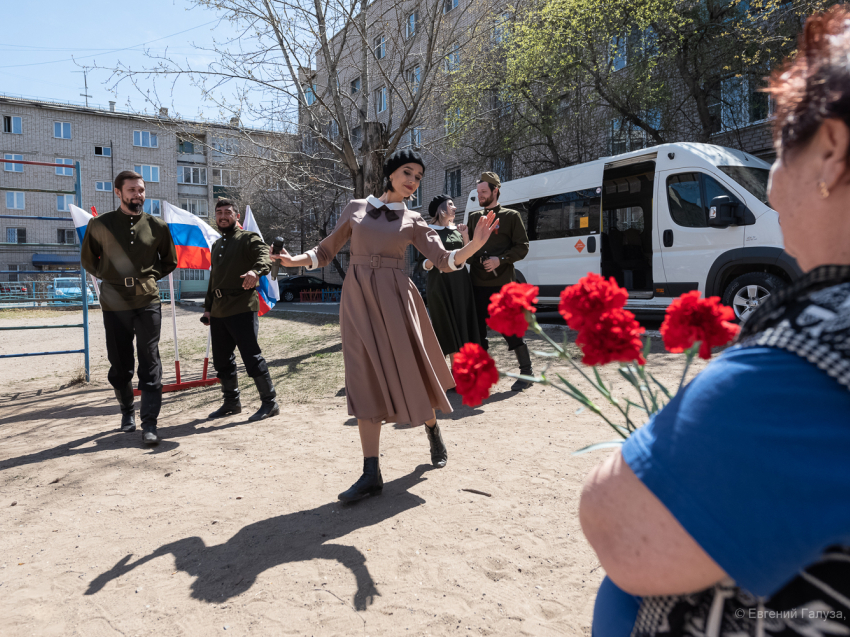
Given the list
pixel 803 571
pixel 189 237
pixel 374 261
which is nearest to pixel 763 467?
pixel 803 571

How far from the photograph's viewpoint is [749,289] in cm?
809

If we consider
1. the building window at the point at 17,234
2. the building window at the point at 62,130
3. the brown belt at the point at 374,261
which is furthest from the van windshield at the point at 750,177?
the building window at the point at 62,130

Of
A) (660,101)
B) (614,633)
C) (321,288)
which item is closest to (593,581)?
(614,633)

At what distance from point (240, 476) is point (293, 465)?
0.38 meters

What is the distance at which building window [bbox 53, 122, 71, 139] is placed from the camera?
140 ft

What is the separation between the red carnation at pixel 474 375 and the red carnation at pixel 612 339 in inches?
9.6

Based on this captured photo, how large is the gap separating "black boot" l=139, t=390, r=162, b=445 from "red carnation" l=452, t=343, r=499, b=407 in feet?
13.6

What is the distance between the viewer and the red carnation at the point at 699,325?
1.24 m

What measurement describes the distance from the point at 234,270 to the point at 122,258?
1023 millimetres

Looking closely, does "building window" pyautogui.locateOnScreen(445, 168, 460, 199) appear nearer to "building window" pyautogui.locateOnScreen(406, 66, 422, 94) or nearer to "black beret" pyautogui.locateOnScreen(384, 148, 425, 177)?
"building window" pyautogui.locateOnScreen(406, 66, 422, 94)

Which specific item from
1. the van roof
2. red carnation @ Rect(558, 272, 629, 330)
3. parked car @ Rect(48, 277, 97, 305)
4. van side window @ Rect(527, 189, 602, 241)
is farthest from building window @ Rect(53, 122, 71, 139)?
red carnation @ Rect(558, 272, 629, 330)

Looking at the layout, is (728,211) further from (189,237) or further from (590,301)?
(590,301)

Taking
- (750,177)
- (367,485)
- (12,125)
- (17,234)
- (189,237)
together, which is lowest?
(367,485)

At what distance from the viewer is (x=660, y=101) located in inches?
548
